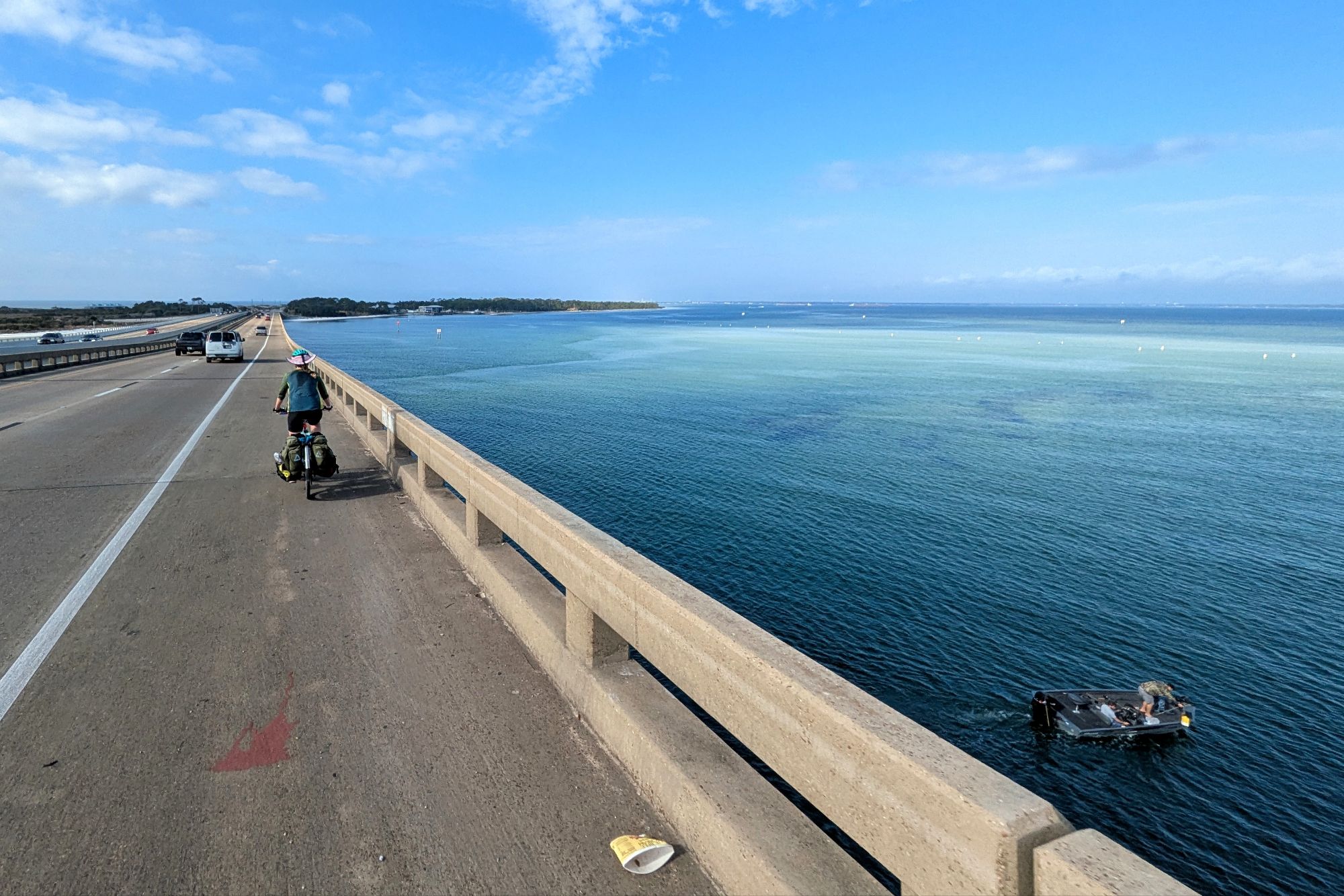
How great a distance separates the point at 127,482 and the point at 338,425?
17.3ft

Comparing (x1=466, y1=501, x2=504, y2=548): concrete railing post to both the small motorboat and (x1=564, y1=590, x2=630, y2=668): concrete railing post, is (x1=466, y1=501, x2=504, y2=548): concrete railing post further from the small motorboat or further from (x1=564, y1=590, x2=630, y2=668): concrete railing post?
the small motorboat

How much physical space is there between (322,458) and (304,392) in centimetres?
90

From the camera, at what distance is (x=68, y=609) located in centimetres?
563

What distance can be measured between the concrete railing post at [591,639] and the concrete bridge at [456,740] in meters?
0.02

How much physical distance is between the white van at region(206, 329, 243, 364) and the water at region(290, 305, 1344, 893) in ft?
26.2

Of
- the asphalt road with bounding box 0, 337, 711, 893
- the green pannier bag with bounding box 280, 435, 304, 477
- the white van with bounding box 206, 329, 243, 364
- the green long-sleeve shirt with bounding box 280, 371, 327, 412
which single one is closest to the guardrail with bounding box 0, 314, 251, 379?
Answer: the white van with bounding box 206, 329, 243, 364

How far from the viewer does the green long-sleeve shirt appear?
9539mm

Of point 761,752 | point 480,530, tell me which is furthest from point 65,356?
point 761,752

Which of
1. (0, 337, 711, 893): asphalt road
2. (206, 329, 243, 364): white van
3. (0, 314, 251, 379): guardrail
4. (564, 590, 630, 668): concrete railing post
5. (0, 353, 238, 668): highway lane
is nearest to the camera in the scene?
(0, 337, 711, 893): asphalt road

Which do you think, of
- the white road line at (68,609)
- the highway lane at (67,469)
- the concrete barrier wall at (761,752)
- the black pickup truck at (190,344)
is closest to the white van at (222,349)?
the black pickup truck at (190,344)

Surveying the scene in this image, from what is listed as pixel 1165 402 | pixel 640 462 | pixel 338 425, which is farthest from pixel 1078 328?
pixel 338 425

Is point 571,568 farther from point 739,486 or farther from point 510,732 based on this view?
point 739,486

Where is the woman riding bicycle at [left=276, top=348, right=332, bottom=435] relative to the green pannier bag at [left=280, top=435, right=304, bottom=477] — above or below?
above

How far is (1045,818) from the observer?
196cm
